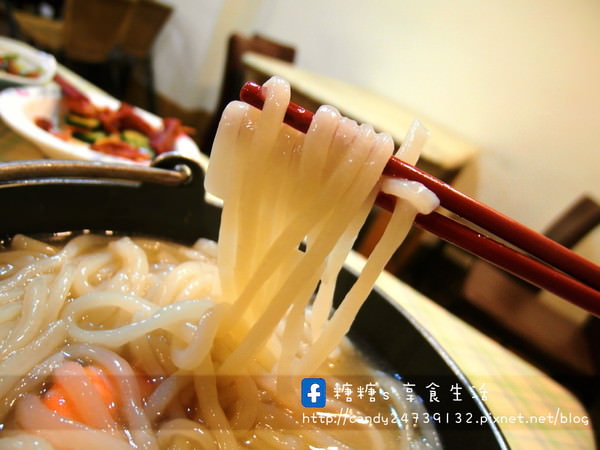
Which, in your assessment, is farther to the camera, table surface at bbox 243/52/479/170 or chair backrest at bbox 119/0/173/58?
chair backrest at bbox 119/0/173/58

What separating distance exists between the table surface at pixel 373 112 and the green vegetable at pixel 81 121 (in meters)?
1.82

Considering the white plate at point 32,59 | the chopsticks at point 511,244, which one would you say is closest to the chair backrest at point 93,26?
the white plate at point 32,59

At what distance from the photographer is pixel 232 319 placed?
84 centimetres

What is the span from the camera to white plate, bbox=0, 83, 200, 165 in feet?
4.09

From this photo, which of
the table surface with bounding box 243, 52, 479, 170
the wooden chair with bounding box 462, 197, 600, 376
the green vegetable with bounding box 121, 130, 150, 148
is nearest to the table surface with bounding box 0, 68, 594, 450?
the green vegetable with bounding box 121, 130, 150, 148

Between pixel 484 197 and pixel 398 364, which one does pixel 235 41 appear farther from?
pixel 398 364

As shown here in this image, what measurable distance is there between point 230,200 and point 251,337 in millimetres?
245

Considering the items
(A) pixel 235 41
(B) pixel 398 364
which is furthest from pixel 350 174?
(A) pixel 235 41

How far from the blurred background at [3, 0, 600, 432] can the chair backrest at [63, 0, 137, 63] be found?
0.06 metres

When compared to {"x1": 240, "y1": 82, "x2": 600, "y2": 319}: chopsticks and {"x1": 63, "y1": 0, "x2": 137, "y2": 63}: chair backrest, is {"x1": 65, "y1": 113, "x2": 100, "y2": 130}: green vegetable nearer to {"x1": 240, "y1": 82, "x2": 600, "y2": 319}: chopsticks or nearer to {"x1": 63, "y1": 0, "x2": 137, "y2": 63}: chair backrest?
{"x1": 240, "y1": 82, "x2": 600, "y2": 319}: chopsticks

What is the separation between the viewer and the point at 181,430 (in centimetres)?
73

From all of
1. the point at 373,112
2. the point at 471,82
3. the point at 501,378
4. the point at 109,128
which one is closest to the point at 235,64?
the point at 373,112

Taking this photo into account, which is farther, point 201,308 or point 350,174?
point 201,308

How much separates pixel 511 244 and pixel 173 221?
81 cm
